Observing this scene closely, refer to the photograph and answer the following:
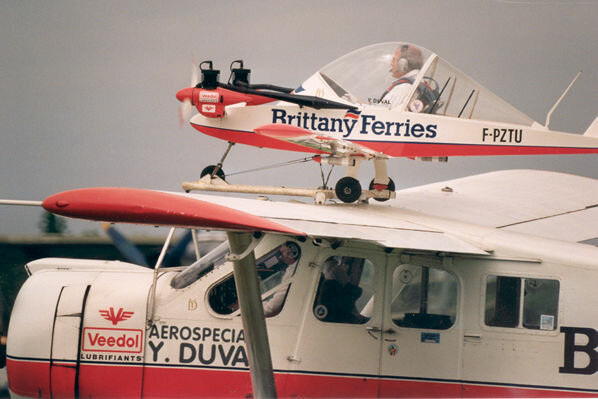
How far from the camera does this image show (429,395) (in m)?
5.38

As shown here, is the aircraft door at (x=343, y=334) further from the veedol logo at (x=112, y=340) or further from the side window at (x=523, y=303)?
the veedol logo at (x=112, y=340)

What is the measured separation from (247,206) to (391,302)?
3.86 feet

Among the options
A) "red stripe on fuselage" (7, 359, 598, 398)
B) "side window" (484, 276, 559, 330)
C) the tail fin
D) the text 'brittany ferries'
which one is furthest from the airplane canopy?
"red stripe on fuselage" (7, 359, 598, 398)

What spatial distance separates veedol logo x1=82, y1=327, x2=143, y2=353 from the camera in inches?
218

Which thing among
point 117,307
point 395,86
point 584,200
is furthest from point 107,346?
point 584,200

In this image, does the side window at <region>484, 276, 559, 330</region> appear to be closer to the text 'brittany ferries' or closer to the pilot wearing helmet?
the text 'brittany ferries'

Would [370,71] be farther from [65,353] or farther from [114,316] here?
[65,353]

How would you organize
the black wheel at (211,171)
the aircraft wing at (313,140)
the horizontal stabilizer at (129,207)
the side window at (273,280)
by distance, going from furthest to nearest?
the black wheel at (211,171) < the aircraft wing at (313,140) < the side window at (273,280) < the horizontal stabilizer at (129,207)

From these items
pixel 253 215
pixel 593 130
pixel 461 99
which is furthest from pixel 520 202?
pixel 253 215

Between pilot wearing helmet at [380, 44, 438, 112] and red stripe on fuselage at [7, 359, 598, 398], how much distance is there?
281 cm

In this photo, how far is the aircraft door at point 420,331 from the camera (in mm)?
5340

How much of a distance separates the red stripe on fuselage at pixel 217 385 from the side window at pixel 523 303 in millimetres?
442

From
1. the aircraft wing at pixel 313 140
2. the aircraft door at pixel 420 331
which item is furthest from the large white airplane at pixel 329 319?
the aircraft wing at pixel 313 140

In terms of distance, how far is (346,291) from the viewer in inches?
215
